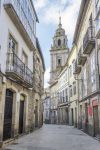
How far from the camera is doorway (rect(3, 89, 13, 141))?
39.4ft

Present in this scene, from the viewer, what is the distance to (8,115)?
1251 cm

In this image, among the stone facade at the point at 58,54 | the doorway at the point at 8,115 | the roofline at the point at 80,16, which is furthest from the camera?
the stone facade at the point at 58,54

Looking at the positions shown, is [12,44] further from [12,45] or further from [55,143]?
[55,143]

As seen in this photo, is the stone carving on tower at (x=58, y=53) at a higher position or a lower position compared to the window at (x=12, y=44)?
higher

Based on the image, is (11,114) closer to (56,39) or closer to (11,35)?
(11,35)

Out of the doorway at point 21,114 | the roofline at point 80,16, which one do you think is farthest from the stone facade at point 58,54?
the doorway at point 21,114

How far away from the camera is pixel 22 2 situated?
13969 millimetres

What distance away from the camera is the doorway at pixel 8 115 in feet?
39.4

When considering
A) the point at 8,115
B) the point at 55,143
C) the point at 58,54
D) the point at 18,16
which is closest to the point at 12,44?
the point at 18,16

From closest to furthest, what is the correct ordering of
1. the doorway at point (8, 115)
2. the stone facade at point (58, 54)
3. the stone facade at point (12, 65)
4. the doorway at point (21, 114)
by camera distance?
the stone facade at point (12, 65) < the doorway at point (8, 115) < the doorway at point (21, 114) < the stone facade at point (58, 54)

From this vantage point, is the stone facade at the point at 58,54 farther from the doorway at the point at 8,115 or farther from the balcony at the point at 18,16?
the doorway at the point at 8,115

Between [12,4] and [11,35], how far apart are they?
71.3 inches

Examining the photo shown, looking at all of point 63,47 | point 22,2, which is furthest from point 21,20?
point 63,47

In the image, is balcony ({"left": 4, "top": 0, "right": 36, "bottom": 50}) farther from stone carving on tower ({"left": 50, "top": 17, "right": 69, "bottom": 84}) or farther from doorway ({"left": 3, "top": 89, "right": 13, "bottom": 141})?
stone carving on tower ({"left": 50, "top": 17, "right": 69, "bottom": 84})
